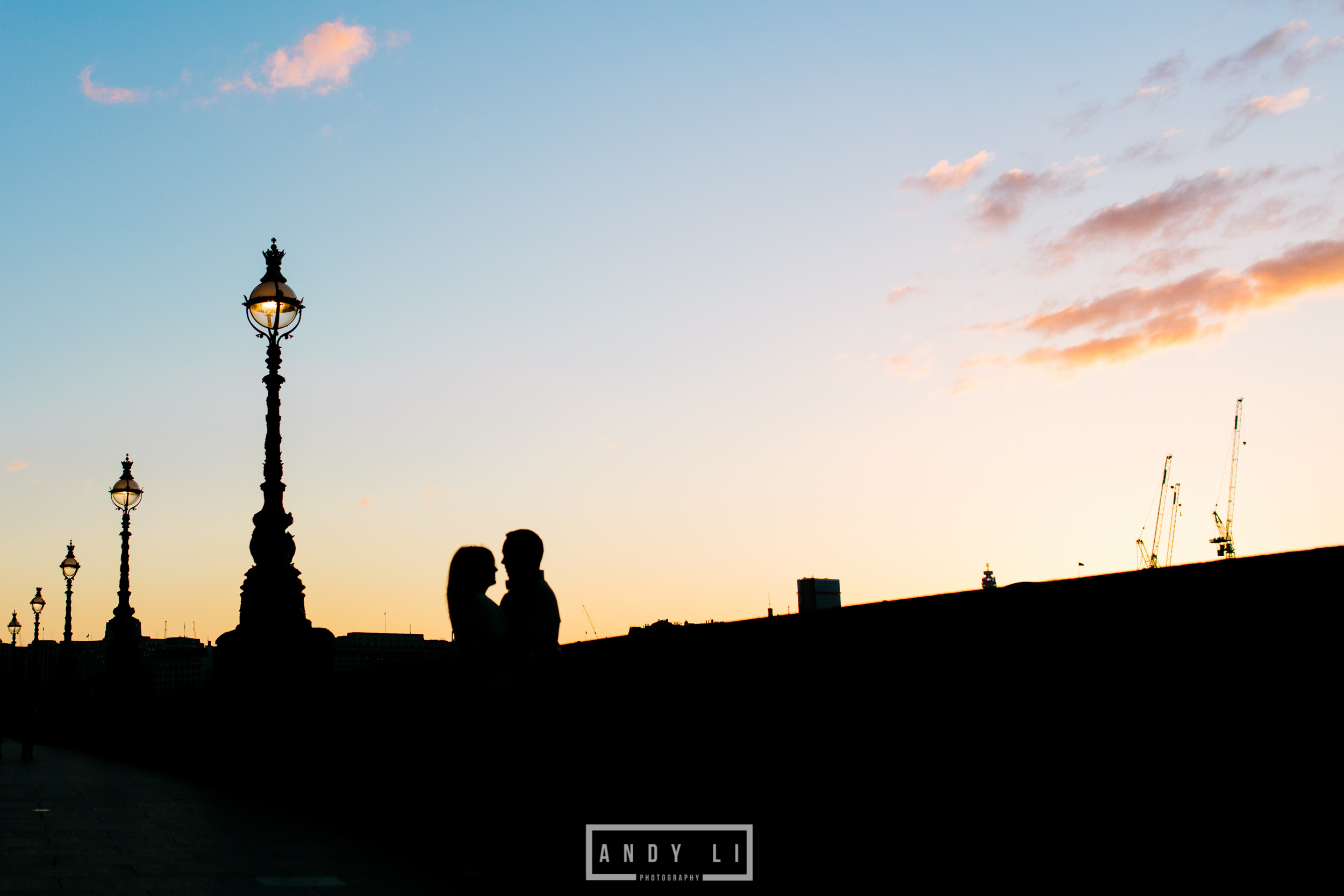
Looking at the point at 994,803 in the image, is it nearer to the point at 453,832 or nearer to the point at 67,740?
the point at 453,832

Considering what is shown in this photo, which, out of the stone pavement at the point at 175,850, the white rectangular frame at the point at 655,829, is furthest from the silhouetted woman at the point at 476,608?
the stone pavement at the point at 175,850

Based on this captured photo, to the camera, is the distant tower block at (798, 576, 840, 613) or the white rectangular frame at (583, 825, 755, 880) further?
the distant tower block at (798, 576, 840, 613)

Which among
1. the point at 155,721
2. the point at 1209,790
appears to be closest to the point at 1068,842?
the point at 1209,790

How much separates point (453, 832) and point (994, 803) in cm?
472

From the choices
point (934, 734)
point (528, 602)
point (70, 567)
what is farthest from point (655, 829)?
point (70, 567)

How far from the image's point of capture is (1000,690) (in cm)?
498

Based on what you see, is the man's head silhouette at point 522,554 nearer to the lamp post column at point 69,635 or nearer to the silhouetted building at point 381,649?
the silhouetted building at point 381,649

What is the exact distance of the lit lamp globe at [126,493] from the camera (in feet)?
92.1

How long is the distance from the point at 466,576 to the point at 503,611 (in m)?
0.28

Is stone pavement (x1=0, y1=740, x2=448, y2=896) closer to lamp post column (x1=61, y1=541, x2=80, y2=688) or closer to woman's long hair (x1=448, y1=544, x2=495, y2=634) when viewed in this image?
woman's long hair (x1=448, y1=544, x2=495, y2=634)

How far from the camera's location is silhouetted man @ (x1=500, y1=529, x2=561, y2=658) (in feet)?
21.2

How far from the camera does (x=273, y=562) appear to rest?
15.7m

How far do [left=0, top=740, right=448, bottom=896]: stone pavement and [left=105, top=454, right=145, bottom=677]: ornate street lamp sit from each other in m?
14.7

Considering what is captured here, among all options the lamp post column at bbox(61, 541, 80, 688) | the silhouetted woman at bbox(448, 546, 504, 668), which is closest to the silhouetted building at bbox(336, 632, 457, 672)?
the silhouetted woman at bbox(448, 546, 504, 668)
